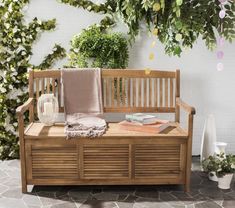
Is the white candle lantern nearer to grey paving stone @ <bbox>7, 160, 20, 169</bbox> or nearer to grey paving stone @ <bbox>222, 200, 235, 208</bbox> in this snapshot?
grey paving stone @ <bbox>7, 160, 20, 169</bbox>

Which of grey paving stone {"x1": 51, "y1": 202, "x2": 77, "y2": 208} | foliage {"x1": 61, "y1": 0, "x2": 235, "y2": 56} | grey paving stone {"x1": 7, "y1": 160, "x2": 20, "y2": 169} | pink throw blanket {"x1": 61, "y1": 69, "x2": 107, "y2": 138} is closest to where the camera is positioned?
foliage {"x1": 61, "y1": 0, "x2": 235, "y2": 56}

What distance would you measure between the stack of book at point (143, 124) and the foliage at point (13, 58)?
1.01m

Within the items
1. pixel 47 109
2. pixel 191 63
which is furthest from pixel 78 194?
pixel 191 63

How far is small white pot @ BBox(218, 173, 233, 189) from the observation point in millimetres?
2980

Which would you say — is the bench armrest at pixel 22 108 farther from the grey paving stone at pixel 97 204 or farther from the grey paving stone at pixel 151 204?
the grey paving stone at pixel 151 204

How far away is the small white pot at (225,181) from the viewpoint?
298cm

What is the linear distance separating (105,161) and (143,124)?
0.43 m

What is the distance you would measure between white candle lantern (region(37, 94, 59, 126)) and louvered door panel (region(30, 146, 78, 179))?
35 cm

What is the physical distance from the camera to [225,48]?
12.0ft

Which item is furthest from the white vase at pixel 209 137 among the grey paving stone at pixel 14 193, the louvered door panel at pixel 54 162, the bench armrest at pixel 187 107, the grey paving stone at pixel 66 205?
the grey paving stone at pixel 14 193

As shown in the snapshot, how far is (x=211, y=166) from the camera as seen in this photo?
3.07 meters

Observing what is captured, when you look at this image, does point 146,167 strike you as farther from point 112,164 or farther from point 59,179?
point 59,179

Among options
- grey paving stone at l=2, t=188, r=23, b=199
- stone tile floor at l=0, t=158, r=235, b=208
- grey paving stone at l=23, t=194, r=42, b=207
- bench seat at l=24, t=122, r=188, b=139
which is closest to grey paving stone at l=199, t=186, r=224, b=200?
stone tile floor at l=0, t=158, r=235, b=208

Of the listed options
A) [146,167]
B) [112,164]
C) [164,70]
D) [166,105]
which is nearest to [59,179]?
[112,164]
